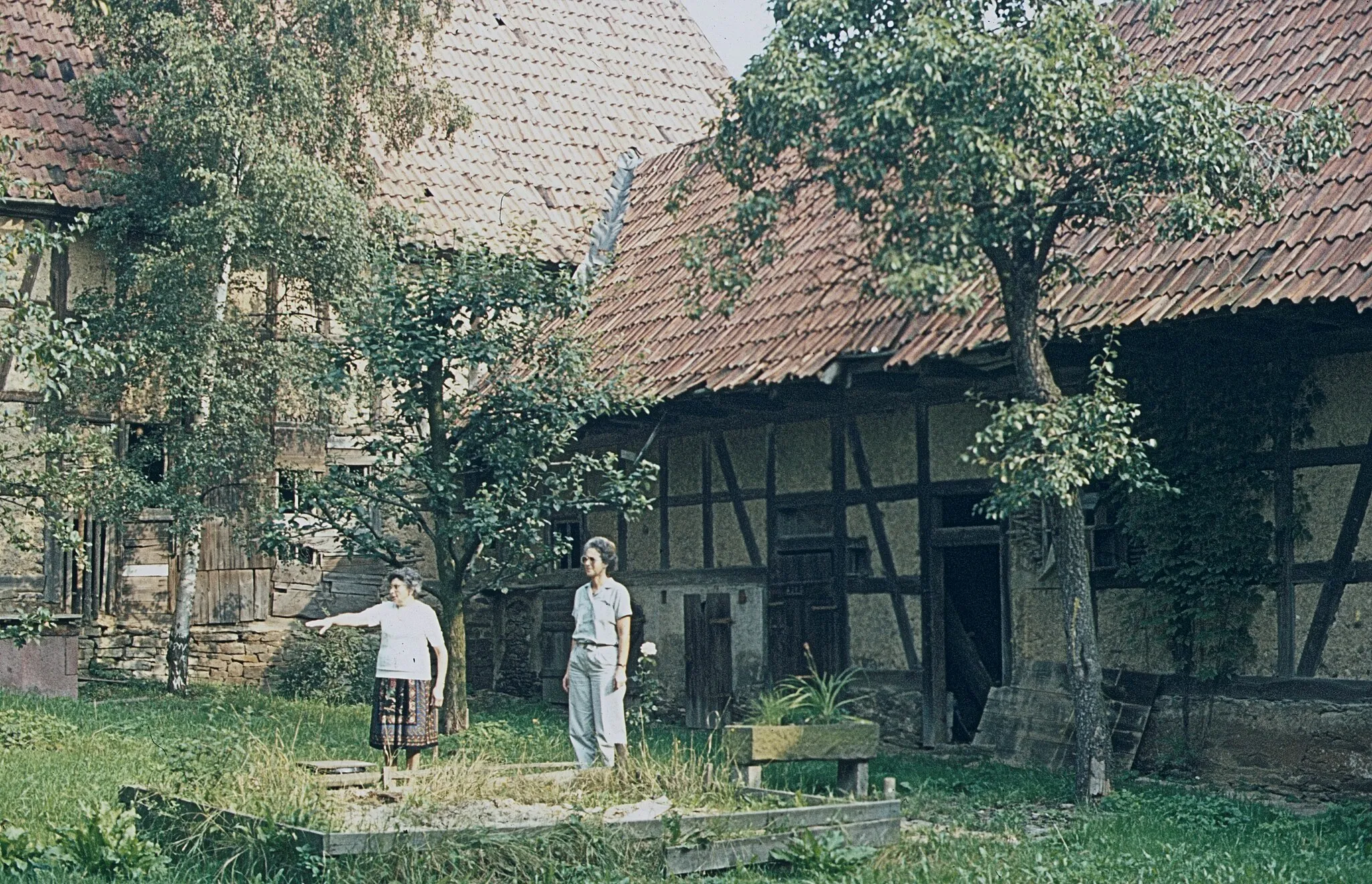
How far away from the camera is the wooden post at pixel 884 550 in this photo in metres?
14.5

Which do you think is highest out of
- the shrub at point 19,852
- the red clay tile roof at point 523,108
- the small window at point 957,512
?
the red clay tile roof at point 523,108

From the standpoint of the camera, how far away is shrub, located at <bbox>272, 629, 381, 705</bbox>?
19.0 m

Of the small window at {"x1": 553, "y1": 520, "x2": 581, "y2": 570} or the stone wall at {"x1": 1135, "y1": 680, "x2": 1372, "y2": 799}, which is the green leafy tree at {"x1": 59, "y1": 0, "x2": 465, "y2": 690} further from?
the stone wall at {"x1": 1135, "y1": 680, "x2": 1372, "y2": 799}

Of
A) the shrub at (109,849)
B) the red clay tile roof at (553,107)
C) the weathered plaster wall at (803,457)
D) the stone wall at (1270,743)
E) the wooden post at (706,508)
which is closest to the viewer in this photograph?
the shrub at (109,849)

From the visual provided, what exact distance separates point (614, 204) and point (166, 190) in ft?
20.2

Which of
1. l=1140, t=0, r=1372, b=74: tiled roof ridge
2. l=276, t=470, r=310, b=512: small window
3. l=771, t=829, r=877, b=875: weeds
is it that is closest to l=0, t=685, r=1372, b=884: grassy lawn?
l=771, t=829, r=877, b=875: weeds

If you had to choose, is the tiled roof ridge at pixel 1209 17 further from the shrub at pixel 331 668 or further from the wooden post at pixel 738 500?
the shrub at pixel 331 668

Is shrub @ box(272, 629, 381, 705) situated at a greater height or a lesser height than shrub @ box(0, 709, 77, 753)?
greater

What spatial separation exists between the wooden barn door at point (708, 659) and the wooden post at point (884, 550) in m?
2.23

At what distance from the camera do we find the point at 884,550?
14805mm

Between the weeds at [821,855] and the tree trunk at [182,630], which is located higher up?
the tree trunk at [182,630]

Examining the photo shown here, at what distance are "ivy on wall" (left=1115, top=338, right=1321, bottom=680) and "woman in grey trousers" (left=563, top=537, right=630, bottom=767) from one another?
13.4 feet

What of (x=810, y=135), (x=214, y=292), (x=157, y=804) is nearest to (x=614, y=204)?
(x=214, y=292)

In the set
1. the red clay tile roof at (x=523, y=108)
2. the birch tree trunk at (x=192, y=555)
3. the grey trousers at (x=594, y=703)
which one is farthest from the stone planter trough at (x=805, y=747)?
the red clay tile roof at (x=523, y=108)
